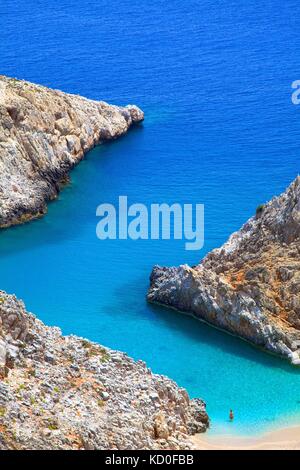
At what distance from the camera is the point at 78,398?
53531 millimetres

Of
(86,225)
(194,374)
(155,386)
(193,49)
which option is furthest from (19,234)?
(193,49)

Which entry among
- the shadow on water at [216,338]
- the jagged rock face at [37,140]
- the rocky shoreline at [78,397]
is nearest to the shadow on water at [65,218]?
the jagged rock face at [37,140]

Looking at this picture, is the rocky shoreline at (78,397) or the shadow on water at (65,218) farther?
the shadow on water at (65,218)

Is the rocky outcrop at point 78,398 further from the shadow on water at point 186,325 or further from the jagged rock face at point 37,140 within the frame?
the jagged rock face at point 37,140

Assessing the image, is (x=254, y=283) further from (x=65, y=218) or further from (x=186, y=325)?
(x=65, y=218)

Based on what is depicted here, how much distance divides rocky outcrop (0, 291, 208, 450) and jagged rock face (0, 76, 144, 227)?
91.7 ft

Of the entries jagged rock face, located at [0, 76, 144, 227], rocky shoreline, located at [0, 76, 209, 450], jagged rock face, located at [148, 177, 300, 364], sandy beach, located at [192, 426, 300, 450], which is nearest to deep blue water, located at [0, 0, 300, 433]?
jagged rock face, located at [148, 177, 300, 364]

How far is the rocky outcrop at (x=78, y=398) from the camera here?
50500 millimetres

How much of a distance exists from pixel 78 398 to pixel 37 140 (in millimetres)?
39052

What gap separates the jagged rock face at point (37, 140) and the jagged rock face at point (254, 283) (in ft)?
50.2

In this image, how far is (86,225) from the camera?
84.6 m

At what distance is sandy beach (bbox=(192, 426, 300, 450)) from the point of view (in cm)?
5681

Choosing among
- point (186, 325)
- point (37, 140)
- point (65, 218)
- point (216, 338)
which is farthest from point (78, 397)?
point (37, 140)

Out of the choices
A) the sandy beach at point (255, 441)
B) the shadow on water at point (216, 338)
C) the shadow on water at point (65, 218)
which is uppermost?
the shadow on water at point (65, 218)
